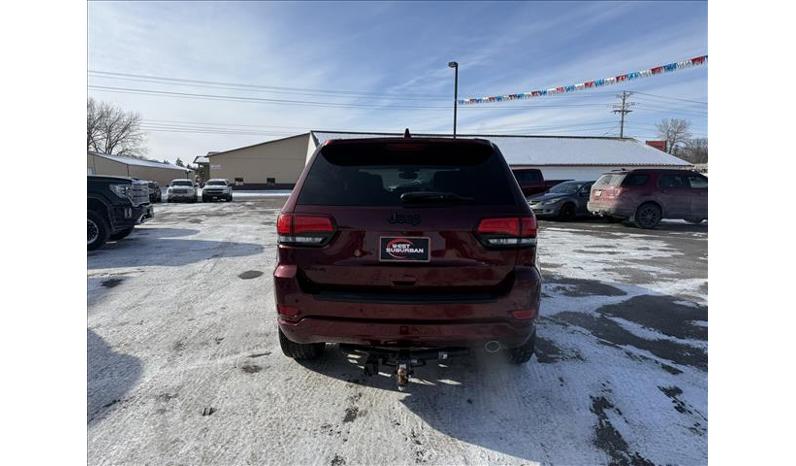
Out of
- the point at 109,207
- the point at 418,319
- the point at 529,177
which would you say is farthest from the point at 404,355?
the point at 529,177

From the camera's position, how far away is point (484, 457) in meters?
2.11

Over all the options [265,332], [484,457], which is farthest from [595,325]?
[265,332]

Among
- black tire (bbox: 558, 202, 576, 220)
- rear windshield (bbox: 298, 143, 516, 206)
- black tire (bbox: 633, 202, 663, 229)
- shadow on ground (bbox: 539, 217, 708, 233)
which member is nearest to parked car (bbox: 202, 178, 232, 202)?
shadow on ground (bbox: 539, 217, 708, 233)

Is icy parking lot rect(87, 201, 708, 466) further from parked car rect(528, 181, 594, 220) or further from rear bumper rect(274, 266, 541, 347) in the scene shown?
parked car rect(528, 181, 594, 220)

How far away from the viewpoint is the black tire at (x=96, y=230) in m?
7.23

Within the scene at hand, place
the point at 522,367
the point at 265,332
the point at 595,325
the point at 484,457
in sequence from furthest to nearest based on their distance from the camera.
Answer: the point at 595,325
the point at 265,332
the point at 522,367
the point at 484,457

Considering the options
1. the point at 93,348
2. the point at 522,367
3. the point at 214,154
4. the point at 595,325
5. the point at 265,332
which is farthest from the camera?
the point at 214,154

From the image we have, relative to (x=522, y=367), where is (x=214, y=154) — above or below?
above

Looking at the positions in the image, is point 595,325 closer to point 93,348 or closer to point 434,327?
point 434,327

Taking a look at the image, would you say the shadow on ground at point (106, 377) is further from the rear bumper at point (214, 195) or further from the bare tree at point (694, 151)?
the bare tree at point (694, 151)

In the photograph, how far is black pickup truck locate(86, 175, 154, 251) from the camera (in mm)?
7270

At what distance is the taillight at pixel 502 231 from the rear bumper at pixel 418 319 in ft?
0.62

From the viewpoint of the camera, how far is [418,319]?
87.6 inches

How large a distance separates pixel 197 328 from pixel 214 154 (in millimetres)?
47490
